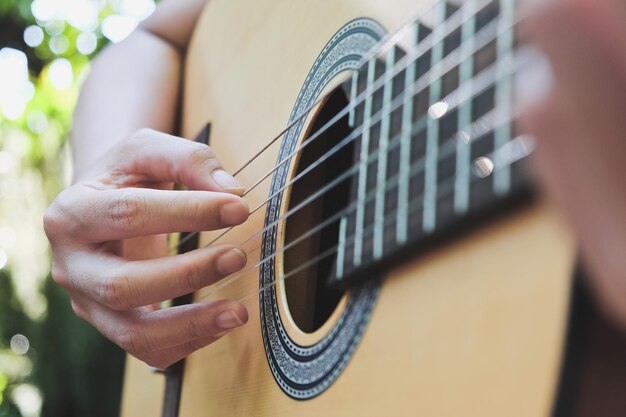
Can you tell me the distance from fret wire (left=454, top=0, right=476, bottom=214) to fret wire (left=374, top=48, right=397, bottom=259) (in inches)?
3.3

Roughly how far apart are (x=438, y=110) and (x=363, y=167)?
0.09m

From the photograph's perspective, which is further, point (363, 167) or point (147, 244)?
point (147, 244)

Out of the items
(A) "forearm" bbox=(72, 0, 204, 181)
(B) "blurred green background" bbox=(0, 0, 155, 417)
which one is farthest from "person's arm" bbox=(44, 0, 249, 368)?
(B) "blurred green background" bbox=(0, 0, 155, 417)

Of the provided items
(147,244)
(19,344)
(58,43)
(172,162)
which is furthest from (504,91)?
(58,43)

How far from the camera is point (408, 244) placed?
451 mm

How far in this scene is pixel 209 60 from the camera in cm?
114

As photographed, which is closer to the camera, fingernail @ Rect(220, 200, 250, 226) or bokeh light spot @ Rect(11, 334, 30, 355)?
fingernail @ Rect(220, 200, 250, 226)

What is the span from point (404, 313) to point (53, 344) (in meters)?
1.92

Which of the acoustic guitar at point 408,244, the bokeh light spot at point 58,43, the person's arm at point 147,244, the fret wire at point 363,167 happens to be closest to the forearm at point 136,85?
the person's arm at point 147,244

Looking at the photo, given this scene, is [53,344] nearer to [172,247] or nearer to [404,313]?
[172,247]

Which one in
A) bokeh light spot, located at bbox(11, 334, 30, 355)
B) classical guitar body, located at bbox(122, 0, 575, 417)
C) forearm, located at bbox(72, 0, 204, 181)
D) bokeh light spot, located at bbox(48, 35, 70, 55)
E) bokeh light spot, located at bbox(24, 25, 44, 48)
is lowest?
classical guitar body, located at bbox(122, 0, 575, 417)

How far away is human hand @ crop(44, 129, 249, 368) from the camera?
2.34 ft

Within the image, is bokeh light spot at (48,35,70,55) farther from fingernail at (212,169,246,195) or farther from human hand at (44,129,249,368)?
fingernail at (212,169,246,195)

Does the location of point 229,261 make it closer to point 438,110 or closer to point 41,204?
point 438,110
